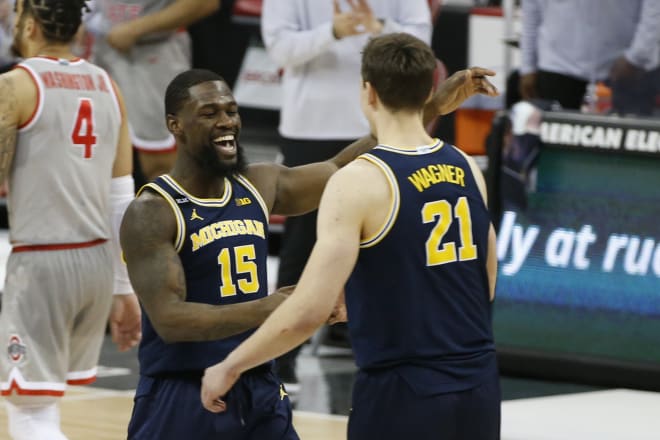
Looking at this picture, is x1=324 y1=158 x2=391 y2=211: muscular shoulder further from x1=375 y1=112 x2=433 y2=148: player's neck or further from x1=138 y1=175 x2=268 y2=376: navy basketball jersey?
x1=138 y1=175 x2=268 y2=376: navy basketball jersey

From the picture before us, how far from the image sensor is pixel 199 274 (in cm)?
412

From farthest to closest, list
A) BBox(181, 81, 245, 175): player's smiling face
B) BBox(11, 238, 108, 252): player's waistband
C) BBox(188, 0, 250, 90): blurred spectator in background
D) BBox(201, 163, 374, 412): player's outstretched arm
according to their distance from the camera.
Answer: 1. BBox(188, 0, 250, 90): blurred spectator in background
2. BBox(11, 238, 108, 252): player's waistband
3. BBox(181, 81, 245, 175): player's smiling face
4. BBox(201, 163, 374, 412): player's outstretched arm

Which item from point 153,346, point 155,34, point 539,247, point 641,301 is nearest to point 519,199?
point 539,247

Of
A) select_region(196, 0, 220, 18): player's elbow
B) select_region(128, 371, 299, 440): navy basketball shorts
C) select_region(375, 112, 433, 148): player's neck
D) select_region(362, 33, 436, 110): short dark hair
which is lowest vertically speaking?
select_region(196, 0, 220, 18): player's elbow

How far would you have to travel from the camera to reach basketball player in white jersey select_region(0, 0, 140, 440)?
5.25m

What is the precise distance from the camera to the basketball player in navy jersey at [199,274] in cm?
398

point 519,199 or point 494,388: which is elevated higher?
point 494,388

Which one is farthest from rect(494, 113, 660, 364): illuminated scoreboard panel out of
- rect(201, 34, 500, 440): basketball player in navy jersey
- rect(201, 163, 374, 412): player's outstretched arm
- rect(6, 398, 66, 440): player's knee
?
rect(201, 163, 374, 412): player's outstretched arm

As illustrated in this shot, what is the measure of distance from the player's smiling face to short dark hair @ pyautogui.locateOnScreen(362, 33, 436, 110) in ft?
1.85

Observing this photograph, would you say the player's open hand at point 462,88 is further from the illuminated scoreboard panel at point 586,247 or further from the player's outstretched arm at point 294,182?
the illuminated scoreboard panel at point 586,247

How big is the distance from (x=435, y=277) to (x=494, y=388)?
369mm

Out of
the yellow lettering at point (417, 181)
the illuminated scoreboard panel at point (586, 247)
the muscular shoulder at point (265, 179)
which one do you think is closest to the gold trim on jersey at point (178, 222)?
the muscular shoulder at point (265, 179)

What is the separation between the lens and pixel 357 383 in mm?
3840

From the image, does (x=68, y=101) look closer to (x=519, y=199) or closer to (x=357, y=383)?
(x=357, y=383)
